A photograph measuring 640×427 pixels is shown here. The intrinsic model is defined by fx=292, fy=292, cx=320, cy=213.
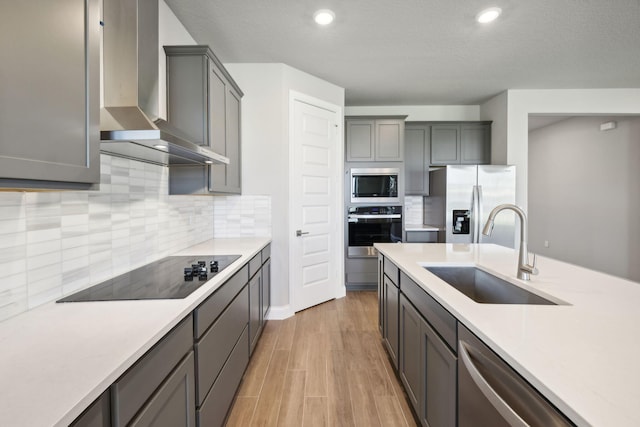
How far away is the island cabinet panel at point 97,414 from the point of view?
2.04 ft

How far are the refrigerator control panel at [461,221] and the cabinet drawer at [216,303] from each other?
2.95 m

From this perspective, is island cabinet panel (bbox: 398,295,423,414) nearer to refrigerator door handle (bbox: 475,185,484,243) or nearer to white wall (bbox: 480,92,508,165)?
refrigerator door handle (bbox: 475,185,484,243)

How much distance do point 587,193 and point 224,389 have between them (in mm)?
6240

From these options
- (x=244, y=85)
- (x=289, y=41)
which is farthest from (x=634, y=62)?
(x=244, y=85)

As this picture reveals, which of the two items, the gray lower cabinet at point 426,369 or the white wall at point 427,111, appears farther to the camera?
the white wall at point 427,111

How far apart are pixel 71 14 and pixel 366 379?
7.94ft

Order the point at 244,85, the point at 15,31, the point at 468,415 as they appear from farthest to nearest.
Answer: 1. the point at 244,85
2. the point at 468,415
3. the point at 15,31

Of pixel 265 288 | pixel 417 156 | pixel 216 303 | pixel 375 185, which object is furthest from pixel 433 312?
pixel 417 156

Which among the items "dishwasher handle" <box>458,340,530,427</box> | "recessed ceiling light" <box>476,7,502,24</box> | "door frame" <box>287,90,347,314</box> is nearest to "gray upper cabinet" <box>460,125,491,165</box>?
"door frame" <box>287,90,347,314</box>

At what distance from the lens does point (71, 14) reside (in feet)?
2.84

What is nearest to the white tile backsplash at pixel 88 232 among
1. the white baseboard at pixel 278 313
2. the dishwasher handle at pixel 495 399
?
the white baseboard at pixel 278 313

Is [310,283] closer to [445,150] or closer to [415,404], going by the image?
[415,404]

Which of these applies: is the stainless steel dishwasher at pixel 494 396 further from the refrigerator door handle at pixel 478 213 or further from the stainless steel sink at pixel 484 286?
the refrigerator door handle at pixel 478 213

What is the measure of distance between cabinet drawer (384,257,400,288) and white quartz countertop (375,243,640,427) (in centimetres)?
43
